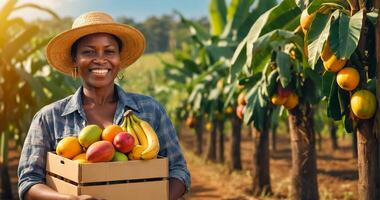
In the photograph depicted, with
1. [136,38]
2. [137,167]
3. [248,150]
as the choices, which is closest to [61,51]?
[136,38]

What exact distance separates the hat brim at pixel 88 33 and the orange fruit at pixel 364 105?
1.56 meters

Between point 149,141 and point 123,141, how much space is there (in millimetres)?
157

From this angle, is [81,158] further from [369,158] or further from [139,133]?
[369,158]

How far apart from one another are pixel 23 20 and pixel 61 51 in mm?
6149

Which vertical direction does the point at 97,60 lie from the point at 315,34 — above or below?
below

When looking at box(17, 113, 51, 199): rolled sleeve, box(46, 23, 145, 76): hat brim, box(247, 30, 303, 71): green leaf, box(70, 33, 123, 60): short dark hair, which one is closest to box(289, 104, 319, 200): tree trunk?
box(247, 30, 303, 71): green leaf

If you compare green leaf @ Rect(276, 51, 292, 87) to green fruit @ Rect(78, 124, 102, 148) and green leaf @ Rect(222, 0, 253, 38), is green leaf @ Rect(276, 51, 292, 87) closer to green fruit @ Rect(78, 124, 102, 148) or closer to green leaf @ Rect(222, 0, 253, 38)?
green fruit @ Rect(78, 124, 102, 148)

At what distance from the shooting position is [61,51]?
3.00 meters

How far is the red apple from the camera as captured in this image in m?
2.45

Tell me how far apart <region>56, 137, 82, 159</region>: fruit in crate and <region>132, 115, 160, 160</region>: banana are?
0.30 metres

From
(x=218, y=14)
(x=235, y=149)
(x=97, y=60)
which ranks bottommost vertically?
(x=235, y=149)

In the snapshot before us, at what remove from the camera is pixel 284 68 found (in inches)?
216

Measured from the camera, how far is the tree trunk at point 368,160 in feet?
13.1

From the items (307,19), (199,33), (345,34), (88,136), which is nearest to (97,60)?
(88,136)
